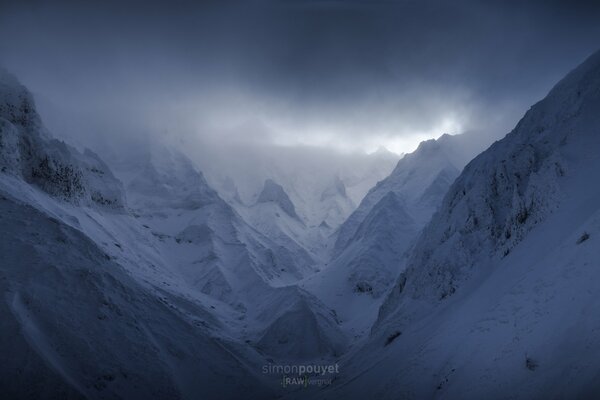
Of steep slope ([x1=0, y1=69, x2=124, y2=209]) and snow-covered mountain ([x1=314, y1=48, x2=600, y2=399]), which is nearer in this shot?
snow-covered mountain ([x1=314, y1=48, x2=600, y2=399])

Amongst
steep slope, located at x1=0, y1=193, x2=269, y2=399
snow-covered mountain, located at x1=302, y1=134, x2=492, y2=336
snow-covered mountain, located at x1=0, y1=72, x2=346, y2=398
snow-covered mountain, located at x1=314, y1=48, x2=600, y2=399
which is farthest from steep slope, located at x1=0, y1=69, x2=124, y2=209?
snow-covered mountain, located at x1=302, y1=134, x2=492, y2=336

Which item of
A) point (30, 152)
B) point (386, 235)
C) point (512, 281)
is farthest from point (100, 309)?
point (386, 235)

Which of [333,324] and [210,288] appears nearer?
[333,324]

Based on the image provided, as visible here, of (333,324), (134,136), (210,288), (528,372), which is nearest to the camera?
(528,372)

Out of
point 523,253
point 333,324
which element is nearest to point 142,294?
point 333,324

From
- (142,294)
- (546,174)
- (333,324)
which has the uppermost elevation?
(546,174)

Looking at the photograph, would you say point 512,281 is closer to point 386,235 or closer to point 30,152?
point 30,152

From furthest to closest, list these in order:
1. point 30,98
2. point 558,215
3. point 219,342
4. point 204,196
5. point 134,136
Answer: point 134,136 < point 204,196 < point 30,98 < point 219,342 < point 558,215

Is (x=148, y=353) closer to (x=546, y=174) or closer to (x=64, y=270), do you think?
(x=64, y=270)

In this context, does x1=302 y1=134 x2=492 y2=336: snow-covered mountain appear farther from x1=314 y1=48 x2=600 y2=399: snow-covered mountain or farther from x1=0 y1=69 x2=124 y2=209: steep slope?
x1=0 y1=69 x2=124 y2=209: steep slope

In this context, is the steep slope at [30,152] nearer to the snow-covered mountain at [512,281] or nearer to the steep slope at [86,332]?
the steep slope at [86,332]
